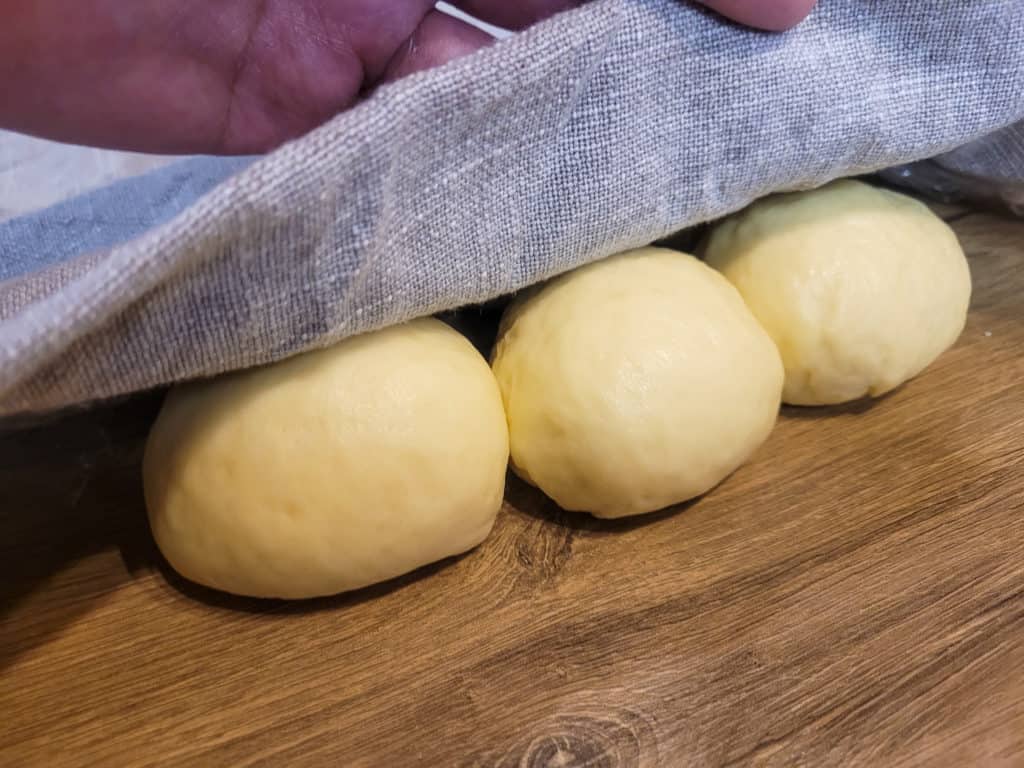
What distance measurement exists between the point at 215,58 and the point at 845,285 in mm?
584

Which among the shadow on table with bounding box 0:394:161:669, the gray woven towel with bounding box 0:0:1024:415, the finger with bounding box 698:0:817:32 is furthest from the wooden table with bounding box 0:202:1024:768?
the finger with bounding box 698:0:817:32

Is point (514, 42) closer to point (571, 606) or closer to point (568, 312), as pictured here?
point (568, 312)

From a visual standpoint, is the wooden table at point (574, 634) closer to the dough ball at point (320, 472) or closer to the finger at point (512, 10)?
the dough ball at point (320, 472)

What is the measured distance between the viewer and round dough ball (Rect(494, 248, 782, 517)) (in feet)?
2.10

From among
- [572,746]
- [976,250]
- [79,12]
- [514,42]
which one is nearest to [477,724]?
[572,746]

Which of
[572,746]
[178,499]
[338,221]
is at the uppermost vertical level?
[338,221]

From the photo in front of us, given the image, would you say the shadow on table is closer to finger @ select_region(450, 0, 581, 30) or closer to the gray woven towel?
the gray woven towel

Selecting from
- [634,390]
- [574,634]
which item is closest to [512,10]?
[634,390]

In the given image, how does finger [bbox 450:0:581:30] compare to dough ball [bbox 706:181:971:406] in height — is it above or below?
above

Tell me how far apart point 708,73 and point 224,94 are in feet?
1.37

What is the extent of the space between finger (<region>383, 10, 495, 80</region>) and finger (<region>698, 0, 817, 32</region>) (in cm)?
23

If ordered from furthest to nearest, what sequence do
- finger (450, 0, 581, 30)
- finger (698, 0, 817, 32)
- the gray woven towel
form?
finger (450, 0, 581, 30) → finger (698, 0, 817, 32) → the gray woven towel

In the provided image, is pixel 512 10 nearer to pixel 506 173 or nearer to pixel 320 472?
pixel 506 173

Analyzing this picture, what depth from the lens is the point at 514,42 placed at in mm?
570
